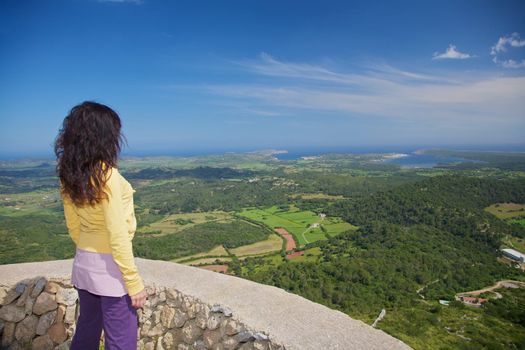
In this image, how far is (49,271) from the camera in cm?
407

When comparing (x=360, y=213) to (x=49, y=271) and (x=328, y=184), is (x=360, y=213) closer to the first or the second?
(x=328, y=184)

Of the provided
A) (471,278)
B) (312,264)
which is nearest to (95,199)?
(312,264)

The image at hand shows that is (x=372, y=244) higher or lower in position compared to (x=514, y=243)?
higher

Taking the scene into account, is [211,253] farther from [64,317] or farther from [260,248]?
[64,317]

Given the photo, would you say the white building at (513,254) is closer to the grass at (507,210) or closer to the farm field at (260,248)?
the grass at (507,210)

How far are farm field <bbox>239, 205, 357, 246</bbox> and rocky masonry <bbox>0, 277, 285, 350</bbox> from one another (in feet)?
114

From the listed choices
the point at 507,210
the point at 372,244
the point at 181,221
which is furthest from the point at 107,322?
the point at 507,210

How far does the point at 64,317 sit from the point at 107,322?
2352mm

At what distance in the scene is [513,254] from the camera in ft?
100

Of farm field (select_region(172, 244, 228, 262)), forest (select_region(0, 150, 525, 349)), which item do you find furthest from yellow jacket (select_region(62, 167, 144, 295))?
farm field (select_region(172, 244, 228, 262))

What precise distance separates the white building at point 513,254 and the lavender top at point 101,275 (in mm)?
37533

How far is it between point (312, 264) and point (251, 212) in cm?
3312

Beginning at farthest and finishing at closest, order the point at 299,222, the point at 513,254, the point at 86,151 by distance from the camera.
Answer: the point at 299,222, the point at 513,254, the point at 86,151

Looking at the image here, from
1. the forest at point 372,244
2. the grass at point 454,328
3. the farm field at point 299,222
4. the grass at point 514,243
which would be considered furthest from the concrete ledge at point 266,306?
the grass at point 514,243
